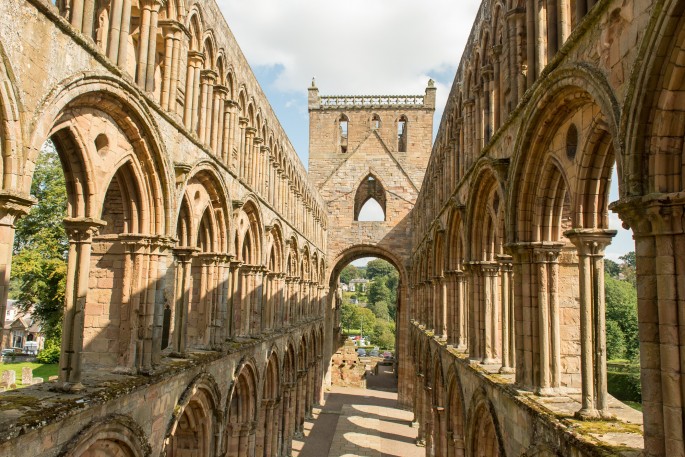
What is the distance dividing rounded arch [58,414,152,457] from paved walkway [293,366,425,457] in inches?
631

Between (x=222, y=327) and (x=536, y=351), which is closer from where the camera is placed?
(x=536, y=351)

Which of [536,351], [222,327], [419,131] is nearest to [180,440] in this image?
[222,327]

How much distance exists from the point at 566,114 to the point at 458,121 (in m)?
8.48

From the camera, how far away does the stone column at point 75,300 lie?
735 centimetres

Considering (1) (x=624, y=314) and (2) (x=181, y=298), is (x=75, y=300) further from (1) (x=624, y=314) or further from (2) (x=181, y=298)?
(1) (x=624, y=314)

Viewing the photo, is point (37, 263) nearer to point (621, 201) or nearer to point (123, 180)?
point (123, 180)

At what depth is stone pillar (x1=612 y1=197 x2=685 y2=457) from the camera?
175 inches

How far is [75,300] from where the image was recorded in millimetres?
7535

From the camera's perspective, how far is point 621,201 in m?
4.85

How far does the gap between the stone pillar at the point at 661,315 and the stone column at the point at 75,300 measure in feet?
21.7

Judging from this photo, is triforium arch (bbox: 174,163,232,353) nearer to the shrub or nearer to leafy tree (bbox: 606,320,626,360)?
the shrub

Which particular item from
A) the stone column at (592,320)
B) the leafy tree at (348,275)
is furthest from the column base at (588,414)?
the leafy tree at (348,275)

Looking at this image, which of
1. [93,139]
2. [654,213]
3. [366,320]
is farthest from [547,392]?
[366,320]

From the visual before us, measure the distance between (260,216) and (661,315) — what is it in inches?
541
